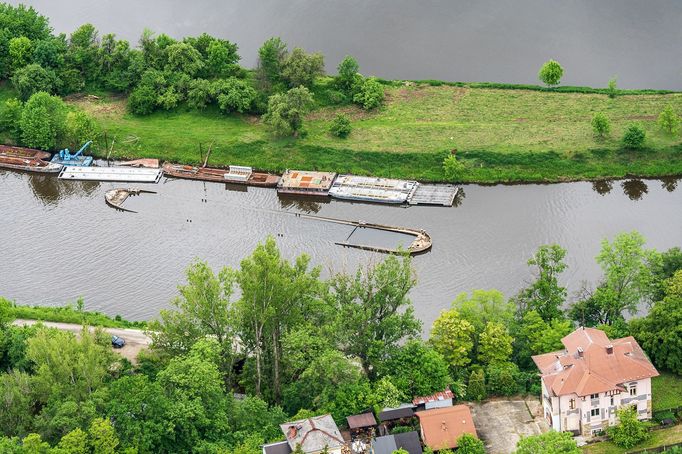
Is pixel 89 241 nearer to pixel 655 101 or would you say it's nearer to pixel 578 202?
pixel 578 202

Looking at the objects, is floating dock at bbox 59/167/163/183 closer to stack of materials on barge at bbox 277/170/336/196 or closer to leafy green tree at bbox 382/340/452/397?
stack of materials on barge at bbox 277/170/336/196

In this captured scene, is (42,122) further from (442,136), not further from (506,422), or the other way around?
(506,422)

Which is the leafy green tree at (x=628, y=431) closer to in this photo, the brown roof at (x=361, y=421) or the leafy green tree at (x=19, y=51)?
the brown roof at (x=361, y=421)

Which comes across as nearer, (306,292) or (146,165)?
(306,292)

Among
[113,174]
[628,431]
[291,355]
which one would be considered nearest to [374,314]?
[291,355]

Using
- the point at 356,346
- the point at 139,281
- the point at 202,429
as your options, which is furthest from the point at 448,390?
the point at 139,281

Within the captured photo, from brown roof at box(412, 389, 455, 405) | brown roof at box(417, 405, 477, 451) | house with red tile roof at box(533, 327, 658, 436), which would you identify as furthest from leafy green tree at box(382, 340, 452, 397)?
house with red tile roof at box(533, 327, 658, 436)
